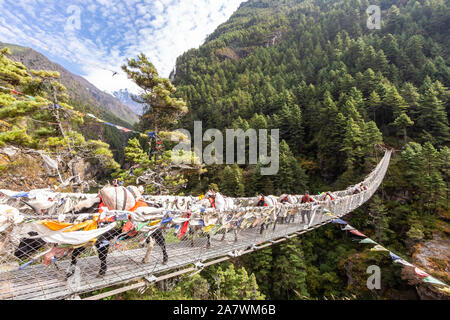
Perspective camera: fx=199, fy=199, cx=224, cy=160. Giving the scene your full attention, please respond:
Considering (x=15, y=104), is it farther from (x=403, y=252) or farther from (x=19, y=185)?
(x=403, y=252)

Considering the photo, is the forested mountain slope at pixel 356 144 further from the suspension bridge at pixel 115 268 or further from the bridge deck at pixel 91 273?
the bridge deck at pixel 91 273

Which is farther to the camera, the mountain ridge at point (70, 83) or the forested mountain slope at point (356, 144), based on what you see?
the mountain ridge at point (70, 83)

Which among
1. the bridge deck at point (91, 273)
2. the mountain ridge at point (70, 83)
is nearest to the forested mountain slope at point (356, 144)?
the bridge deck at point (91, 273)

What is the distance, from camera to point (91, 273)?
2568 millimetres

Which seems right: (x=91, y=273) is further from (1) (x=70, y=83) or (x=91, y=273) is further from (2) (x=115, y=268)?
(1) (x=70, y=83)

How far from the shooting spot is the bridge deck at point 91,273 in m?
2.17

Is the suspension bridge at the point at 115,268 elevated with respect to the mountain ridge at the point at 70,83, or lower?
lower

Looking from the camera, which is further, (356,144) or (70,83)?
(70,83)

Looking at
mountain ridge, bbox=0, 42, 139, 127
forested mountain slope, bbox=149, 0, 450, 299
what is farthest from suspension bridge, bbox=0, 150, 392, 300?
mountain ridge, bbox=0, 42, 139, 127

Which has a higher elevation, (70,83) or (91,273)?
(70,83)

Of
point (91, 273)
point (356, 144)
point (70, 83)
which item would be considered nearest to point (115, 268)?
point (91, 273)

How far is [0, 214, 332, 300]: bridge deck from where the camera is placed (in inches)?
85.4

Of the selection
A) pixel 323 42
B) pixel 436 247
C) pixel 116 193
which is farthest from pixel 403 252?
pixel 323 42
